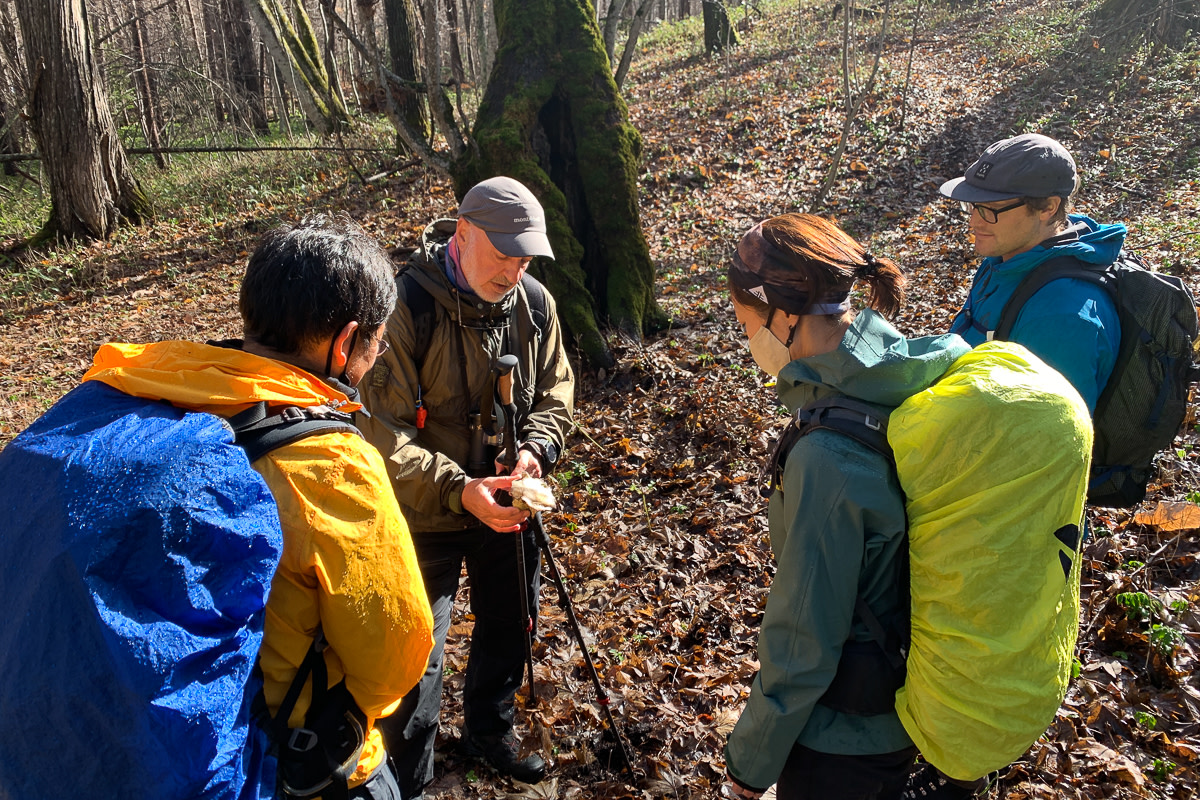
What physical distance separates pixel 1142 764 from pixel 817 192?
9764mm

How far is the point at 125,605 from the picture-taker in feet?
4.22

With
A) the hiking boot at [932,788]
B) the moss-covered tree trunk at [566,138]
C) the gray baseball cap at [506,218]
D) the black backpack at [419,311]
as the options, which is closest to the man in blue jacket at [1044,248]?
the hiking boot at [932,788]

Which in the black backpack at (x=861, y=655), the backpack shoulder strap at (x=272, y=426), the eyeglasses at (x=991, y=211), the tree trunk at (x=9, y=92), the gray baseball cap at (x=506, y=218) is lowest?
the black backpack at (x=861, y=655)

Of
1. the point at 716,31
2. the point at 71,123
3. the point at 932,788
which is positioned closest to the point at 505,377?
the point at 932,788

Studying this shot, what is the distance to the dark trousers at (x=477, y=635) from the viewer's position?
2.89m

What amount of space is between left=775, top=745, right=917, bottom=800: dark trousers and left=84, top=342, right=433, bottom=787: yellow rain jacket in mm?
1130

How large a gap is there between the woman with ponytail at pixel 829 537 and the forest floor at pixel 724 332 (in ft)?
5.16

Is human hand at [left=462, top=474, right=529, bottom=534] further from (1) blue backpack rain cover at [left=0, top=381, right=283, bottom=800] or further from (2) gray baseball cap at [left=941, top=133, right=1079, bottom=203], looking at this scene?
(2) gray baseball cap at [left=941, top=133, right=1079, bottom=203]

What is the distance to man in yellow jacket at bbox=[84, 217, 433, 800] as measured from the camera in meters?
1.55

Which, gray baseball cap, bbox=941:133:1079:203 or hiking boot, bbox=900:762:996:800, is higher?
gray baseball cap, bbox=941:133:1079:203

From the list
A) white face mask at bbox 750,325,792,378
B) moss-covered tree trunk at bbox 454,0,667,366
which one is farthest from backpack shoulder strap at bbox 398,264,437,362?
moss-covered tree trunk at bbox 454,0,667,366

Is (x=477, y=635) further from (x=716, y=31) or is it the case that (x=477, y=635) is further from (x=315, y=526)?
(x=716, y=31)

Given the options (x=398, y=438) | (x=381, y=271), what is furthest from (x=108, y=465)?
(x=398, y=438)

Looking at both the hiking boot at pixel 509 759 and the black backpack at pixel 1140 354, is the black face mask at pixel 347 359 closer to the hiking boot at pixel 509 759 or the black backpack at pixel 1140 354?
the hiking boot at pixel 509 759
